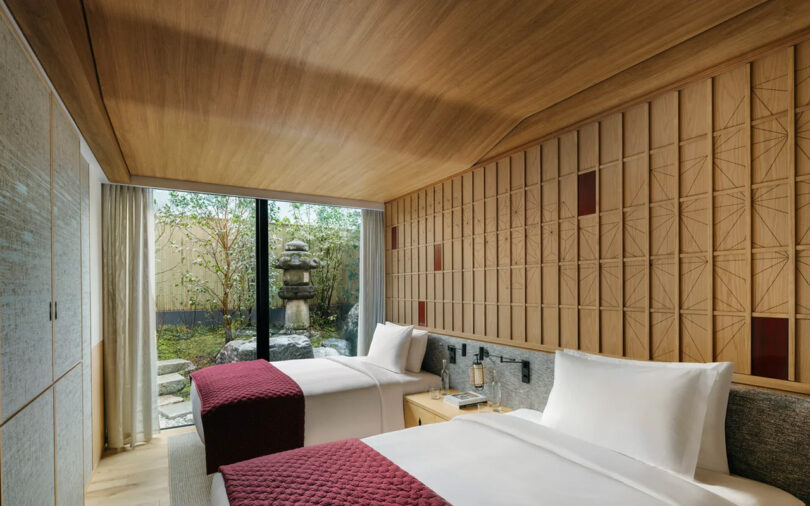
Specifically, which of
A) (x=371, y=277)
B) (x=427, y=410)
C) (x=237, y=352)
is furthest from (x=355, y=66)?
(x=237, y=352)

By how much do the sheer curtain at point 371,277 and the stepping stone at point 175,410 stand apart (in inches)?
71.2

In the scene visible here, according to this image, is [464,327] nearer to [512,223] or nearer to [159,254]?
[512,223]

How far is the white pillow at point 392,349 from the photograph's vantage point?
3.87 metres

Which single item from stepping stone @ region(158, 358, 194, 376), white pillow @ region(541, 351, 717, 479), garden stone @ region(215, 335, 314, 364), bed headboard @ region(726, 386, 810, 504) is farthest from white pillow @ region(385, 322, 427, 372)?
bed headboard @ region(726, 386, 810, 504)

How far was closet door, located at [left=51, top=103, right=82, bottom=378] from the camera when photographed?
2.01 metres

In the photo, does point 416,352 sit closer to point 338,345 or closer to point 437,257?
point 437,257

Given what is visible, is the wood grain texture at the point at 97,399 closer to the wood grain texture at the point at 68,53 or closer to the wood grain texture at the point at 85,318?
the wood grain texture at the point at 85,318

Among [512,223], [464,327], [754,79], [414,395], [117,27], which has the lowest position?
[414,395]

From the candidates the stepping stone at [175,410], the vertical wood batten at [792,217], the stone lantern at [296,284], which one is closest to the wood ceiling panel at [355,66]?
the vertical wood batten at [792,217]

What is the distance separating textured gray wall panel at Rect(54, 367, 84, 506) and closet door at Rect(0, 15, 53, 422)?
0.30 m

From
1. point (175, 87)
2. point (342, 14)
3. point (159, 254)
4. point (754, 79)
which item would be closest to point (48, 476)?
point (175, 87)

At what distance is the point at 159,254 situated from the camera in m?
4.19

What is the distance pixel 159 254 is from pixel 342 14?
3.44 m

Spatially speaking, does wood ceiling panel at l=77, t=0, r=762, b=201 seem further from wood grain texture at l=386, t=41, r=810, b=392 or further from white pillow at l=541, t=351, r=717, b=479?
white pillow at l=541, t=351, r=717, b=479
